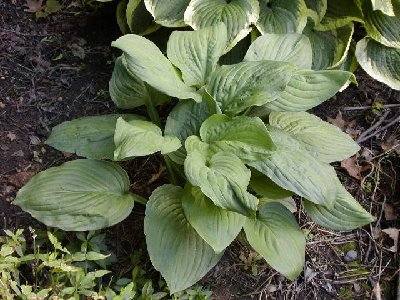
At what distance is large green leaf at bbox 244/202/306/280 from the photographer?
6.68 ft

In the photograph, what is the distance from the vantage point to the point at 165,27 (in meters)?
2.81

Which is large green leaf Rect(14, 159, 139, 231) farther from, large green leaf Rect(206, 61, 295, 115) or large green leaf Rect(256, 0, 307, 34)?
large green leaf Rect(256, 0, 307, 34)

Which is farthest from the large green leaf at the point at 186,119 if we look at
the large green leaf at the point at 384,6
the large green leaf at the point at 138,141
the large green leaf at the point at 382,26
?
the large green leaf at the point at 382,26

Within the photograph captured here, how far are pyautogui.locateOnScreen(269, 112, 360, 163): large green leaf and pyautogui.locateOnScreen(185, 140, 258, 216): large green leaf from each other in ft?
1.35

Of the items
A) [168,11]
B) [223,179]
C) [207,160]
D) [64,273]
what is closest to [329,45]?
[168,11]

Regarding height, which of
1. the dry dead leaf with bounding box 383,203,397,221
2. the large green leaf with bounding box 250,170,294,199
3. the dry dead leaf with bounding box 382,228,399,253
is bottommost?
the dry dead leaf with bounding box 382,228,399,253

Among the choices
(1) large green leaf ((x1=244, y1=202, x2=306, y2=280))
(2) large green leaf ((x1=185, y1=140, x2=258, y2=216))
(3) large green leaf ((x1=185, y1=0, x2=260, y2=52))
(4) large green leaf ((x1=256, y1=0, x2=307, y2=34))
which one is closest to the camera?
(2) large green leaf ((x1=185, y1=140, x2=258, y2=216))

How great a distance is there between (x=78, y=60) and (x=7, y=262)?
118cm

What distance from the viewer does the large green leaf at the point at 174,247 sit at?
79.0 inches

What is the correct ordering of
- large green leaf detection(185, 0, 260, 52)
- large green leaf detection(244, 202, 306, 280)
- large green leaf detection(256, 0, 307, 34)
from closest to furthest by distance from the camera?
large green leaf detection(244, 202, 306, 280), large green leaf detection(185, 0, 260, 52), large green leaf detection(256, 0, 307, 34)

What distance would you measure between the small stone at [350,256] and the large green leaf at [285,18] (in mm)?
1035

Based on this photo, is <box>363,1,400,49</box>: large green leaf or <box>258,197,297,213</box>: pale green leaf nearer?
<box>258,197,297,213</box>: pale green leaf

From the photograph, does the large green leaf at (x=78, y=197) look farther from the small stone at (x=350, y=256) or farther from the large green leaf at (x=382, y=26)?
the large green leaf at (x=382, y=26)

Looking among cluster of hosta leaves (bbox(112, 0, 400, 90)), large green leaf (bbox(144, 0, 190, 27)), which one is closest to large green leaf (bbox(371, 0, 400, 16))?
cluster of hosta leaves (bbox(112, 0, 400, 90))
